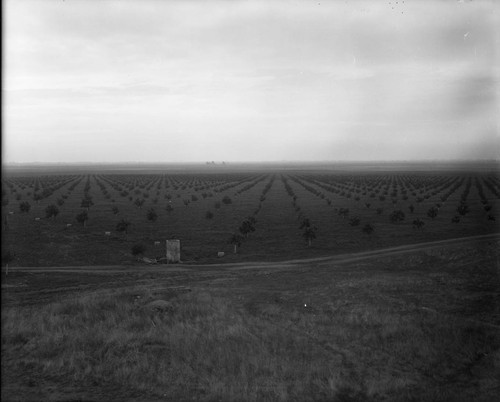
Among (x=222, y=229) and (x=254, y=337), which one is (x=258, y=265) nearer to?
(x=254, y=337)

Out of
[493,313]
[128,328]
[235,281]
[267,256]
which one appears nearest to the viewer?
[128,328]

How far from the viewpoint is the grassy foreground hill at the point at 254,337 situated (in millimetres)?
14172

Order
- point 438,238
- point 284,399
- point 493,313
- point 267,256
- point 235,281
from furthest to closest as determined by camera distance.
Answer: point 438,238
point 267,256
point 235,281
point 493,313
point 284,399

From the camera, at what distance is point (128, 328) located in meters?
18.1

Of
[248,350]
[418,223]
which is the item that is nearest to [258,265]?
[248,350]

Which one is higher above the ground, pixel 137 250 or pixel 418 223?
pixel 418 223

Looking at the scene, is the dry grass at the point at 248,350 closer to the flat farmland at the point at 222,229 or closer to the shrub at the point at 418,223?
the flat farmland at the point at 222,229

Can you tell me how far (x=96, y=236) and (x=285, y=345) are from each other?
2865 centimetres

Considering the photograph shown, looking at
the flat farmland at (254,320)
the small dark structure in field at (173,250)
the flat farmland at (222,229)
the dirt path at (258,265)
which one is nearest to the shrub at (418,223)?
the flat farmland at (222,229)

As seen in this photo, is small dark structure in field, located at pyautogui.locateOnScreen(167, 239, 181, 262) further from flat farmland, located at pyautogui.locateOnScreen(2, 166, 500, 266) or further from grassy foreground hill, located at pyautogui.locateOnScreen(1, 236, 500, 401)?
grassy foreground hill, located at pyautogui.locateOnScreen(1, 236, 500, 401)

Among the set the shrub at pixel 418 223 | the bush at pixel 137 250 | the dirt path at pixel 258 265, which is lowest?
the dirt path at pixel 258 265

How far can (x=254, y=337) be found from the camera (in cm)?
1742

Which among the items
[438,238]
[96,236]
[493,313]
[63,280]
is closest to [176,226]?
[96,236]

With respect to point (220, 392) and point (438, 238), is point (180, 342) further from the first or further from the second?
point (438, 238)
